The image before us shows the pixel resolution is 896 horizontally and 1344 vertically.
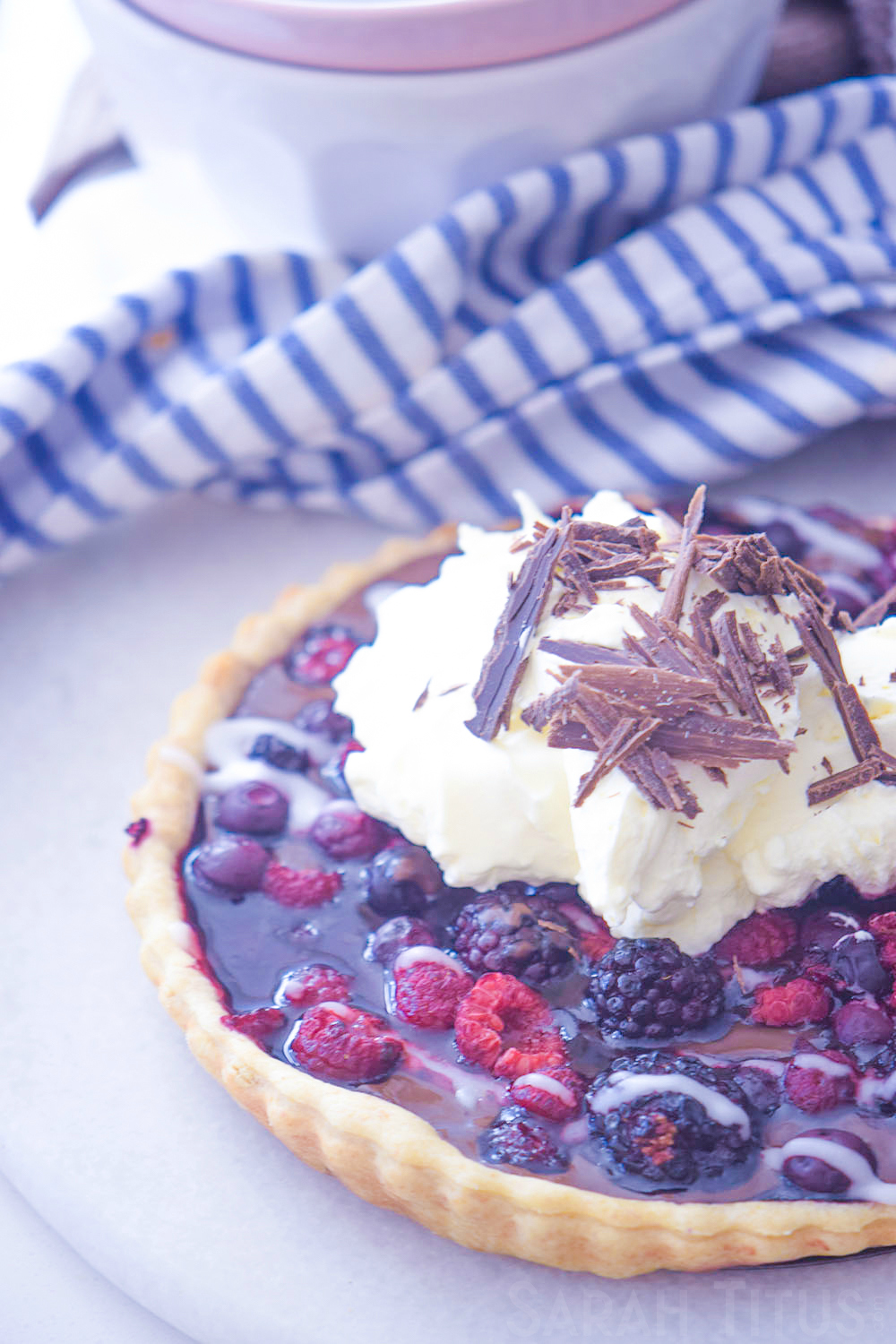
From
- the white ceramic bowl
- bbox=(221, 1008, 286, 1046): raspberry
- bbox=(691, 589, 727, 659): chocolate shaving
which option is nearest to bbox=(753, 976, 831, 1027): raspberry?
bbox=(691, 589, 727, 659): chocolate shaving

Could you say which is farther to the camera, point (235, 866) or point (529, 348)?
point (529, 348)

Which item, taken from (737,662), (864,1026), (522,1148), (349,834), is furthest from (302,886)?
(864,1026)

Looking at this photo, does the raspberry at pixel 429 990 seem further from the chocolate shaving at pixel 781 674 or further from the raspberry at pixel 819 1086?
the chocolate shaving at pixel 781 674

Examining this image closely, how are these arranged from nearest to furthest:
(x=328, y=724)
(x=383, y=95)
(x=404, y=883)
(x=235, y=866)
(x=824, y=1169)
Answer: (x=824, y=1169)
(x=404, y=883)
(x=235, y=866)
(x=328, y=724)
(x=383, y=95)

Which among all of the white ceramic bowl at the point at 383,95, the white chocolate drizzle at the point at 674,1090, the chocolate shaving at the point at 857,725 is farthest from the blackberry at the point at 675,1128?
the white ceramic bowl at the point at 383,95

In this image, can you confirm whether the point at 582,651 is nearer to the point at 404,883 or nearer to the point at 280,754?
the point at 404,883

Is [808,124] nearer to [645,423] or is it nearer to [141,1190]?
[645,423]
